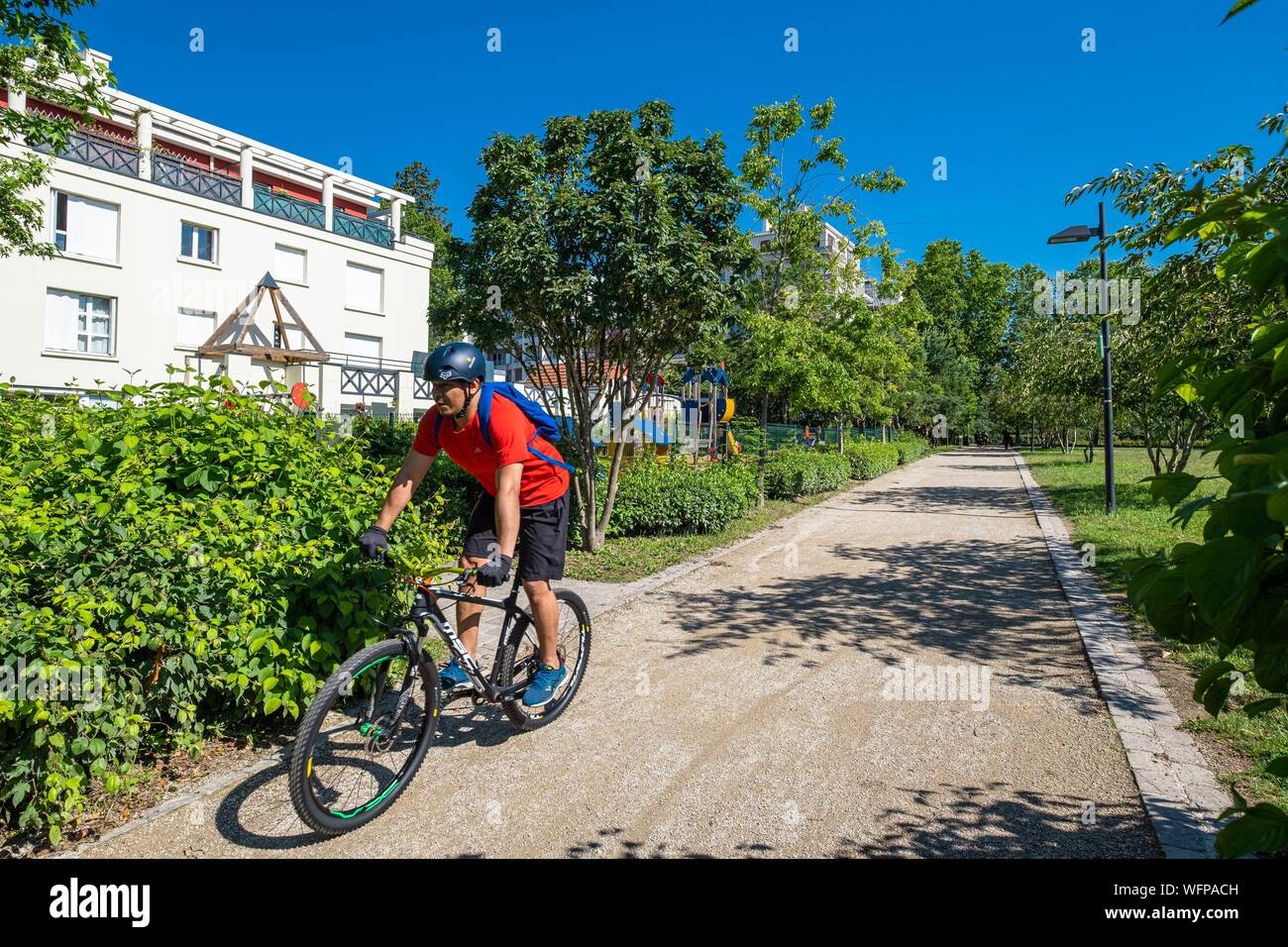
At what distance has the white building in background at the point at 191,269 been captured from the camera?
67.7 ft

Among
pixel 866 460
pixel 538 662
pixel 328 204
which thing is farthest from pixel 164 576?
pixel 328 204

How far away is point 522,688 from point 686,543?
620 centimetres

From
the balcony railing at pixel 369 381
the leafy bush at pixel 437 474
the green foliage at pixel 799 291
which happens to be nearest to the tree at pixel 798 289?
the green foliage at pixel 799 291

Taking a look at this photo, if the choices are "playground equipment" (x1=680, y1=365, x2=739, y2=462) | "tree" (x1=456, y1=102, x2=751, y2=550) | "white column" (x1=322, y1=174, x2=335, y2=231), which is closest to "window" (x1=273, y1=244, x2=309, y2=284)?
"white column" (x1=322, y1=174, x2=335, y2=231)

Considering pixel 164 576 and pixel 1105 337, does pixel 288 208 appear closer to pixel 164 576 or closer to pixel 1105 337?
pixel 1105 337

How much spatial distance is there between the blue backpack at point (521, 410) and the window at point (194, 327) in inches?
944

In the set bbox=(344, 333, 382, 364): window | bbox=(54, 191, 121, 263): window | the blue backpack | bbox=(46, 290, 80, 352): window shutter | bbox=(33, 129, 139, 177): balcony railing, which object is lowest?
the blue backpack

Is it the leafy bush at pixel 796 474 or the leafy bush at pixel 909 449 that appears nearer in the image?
the leafy bush at pixel 796 474

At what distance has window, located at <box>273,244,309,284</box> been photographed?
2656 cm

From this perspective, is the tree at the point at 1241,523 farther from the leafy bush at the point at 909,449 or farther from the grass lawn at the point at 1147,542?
the leafy bush at the point at 909,449

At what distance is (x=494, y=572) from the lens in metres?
3.30

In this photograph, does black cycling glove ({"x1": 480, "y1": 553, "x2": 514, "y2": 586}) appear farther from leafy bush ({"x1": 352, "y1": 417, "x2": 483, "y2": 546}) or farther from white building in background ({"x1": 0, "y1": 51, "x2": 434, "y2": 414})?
white building in background ({"x1": 0, "y1": 51, "x2": 434, "y2": 414})

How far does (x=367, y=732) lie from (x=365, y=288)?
96.7ft

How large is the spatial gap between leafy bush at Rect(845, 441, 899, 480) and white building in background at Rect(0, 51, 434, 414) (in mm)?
13438
